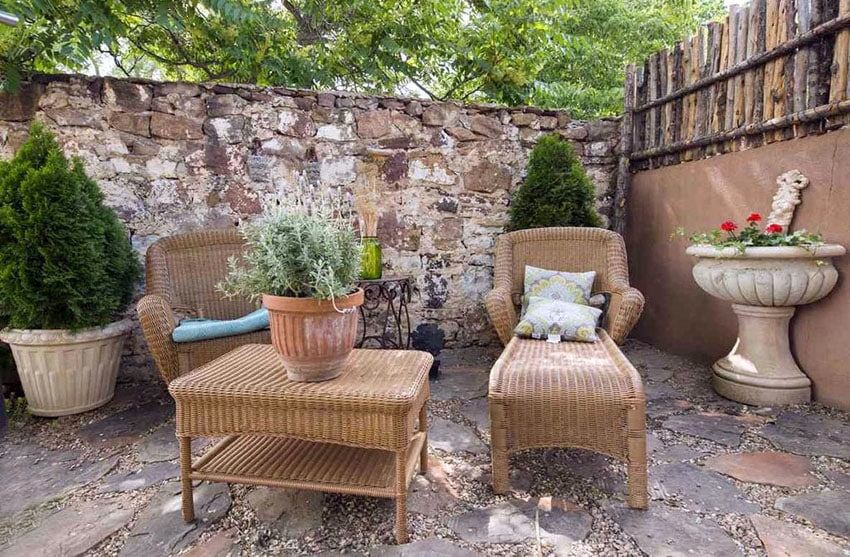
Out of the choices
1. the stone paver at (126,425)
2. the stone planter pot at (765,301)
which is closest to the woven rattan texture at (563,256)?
the stone planter pot at (765,301)

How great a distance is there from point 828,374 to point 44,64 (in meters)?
4.41

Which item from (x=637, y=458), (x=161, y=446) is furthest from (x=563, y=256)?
(x=161, y=446)

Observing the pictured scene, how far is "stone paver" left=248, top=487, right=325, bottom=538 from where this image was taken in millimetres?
1475

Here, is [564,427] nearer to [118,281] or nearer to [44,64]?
[118,281]

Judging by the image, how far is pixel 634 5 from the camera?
7.29m

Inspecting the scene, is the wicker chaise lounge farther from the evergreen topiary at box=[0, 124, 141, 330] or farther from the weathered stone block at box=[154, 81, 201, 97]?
the weathered stone block at box=[154, 81, 201, 97]

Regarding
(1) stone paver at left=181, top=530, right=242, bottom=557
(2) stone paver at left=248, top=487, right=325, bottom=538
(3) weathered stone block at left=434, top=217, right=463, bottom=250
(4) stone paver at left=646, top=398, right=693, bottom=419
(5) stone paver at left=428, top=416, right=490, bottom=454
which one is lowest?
(4) stone paver at left=646, top=398, right=693, bottom=419

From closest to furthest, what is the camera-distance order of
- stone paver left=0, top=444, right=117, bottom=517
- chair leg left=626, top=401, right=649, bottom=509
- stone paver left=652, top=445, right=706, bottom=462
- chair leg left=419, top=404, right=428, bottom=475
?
chair leg left=626, top=401, right=649, bottom=509
stone paver left=0, top=444, right=117, bottom=517
chair leg left=419, top=404, right=428, bottom=475
stone paver left=652, top=445, right=706, bottom=462

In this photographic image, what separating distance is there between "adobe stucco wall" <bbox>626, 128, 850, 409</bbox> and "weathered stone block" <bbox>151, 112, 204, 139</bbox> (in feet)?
10.3

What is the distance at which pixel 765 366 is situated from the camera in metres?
2.47

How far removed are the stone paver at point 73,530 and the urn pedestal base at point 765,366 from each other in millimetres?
2766

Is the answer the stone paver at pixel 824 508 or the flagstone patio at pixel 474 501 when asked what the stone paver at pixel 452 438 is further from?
the stone paver at pixel 824 508

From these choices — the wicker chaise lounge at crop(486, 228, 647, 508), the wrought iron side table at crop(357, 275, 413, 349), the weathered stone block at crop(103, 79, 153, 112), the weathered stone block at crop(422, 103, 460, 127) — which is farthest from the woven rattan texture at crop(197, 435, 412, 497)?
the weathered stone block at crop(422, 103, 460, 127)

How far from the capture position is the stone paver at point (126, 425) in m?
2.13
